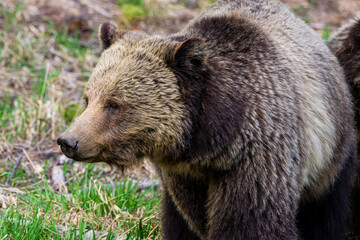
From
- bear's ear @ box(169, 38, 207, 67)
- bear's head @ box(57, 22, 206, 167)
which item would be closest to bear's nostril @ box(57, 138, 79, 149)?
bear's head @ box(57, 22, 206, 167)

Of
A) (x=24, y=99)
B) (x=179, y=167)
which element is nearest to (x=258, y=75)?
(x=179, y=167)

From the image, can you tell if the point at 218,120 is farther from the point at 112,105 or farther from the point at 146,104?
the point at 112,105

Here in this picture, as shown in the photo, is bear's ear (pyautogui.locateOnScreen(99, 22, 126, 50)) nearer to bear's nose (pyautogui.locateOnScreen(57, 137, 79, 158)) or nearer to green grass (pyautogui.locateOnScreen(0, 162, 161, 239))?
bear's nose (pyautogui.locateOnScreen(57, 137, 79, 158))

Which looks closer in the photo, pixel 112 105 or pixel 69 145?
pixel 69 145

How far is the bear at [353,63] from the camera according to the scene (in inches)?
260

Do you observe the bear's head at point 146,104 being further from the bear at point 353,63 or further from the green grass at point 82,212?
the bear at point 353,63

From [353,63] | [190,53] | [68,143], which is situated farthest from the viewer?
[353,63]

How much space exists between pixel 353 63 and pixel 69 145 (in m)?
3.75

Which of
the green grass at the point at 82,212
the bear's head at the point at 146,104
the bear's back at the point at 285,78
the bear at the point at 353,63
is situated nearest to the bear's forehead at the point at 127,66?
the bear's head at the point at 146,104

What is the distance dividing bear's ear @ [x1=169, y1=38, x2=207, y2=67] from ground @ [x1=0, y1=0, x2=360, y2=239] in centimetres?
113

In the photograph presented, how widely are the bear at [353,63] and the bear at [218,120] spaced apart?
124cm

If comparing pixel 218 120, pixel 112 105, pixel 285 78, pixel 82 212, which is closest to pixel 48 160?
pixel 82 212

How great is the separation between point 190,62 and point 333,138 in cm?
175

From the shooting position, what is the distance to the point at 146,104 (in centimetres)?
468
